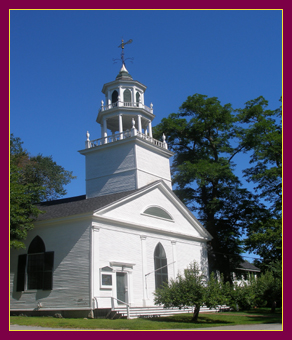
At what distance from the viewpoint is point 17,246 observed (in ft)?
70.1

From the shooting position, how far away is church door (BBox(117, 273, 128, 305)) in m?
22.5

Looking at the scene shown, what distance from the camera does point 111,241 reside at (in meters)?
22.9

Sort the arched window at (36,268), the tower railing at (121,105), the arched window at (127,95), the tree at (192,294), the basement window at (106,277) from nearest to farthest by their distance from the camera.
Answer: the tree at (192,294) → the basement window at (106,277) → the arched window at (36,268) → the tower railing at (121,105) → the arched window at (127,95)

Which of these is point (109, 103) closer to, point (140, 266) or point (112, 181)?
point (112, 181)

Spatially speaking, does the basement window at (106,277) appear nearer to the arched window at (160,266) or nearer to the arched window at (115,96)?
the arched window at (160,266)

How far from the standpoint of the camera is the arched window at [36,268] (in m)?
22.5

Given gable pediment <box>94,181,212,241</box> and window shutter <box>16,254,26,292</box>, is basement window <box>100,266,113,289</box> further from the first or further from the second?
window shutter <box>16,254,26,292</box>

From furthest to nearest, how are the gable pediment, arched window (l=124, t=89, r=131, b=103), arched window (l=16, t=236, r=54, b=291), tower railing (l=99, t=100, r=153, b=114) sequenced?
1. arched window (l=124, t=89, r=131, b=103)
2. tower railing (l=99, t=100, r=153, b=114)
3. the gable pediment
4. arched window (l=16, t=236, r=54, b=291)

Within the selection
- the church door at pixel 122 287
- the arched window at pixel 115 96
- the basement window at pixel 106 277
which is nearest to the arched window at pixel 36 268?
the basement window at pixel 106 277

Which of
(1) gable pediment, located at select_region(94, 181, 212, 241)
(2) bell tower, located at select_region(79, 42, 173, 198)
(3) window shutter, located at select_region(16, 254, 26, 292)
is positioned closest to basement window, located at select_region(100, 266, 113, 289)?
(1) gable pediment, located at select_region(94, 181, 212, 241)

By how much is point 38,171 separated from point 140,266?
25828mm

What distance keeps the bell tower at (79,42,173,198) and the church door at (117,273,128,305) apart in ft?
24.9

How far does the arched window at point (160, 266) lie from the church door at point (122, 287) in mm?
2869

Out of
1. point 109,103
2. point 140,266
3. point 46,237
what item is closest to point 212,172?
point 109,103
